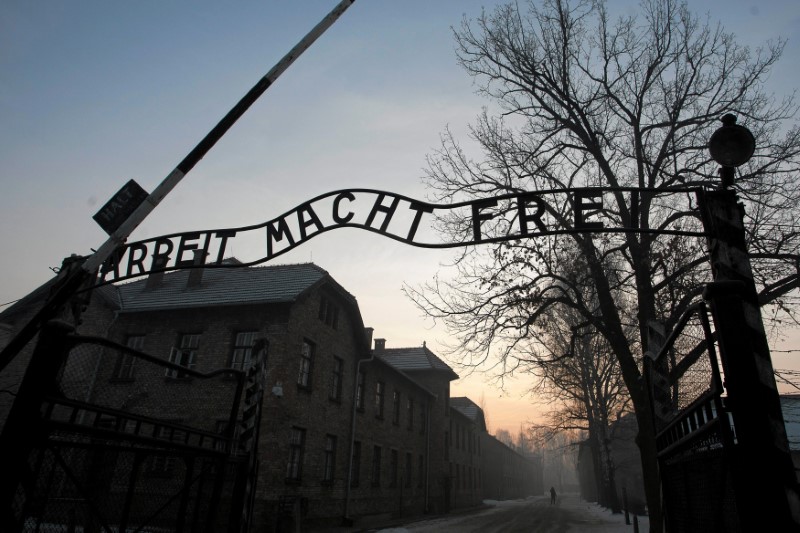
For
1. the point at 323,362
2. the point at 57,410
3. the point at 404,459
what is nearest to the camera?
the point at 57,410

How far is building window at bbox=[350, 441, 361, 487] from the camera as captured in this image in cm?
2072

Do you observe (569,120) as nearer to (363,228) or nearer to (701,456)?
(363,228)

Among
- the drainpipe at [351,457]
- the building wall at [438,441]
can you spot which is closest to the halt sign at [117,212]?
the drainpipe at [351,457]

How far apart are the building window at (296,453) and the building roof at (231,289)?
4885mm

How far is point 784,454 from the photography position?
263 cm

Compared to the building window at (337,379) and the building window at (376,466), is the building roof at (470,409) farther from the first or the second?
the building window at (337,379)

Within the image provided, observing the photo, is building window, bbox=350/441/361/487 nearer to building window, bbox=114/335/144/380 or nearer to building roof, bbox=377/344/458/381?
building window, bbox=114/335/144/380

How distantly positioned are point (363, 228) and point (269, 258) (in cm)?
128

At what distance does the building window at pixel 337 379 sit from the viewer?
20.3 m

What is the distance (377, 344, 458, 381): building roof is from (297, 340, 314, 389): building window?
1563 centimetres

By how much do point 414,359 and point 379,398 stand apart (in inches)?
418

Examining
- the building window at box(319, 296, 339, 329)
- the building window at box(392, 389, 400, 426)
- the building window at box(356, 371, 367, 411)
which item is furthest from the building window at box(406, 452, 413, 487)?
the building window at box(319, 296, 339, 329)

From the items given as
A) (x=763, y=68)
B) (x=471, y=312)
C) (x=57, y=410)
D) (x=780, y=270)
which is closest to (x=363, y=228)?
(x=471, y=312)

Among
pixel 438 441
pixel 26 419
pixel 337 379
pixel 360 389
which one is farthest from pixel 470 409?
pixel 26 419
